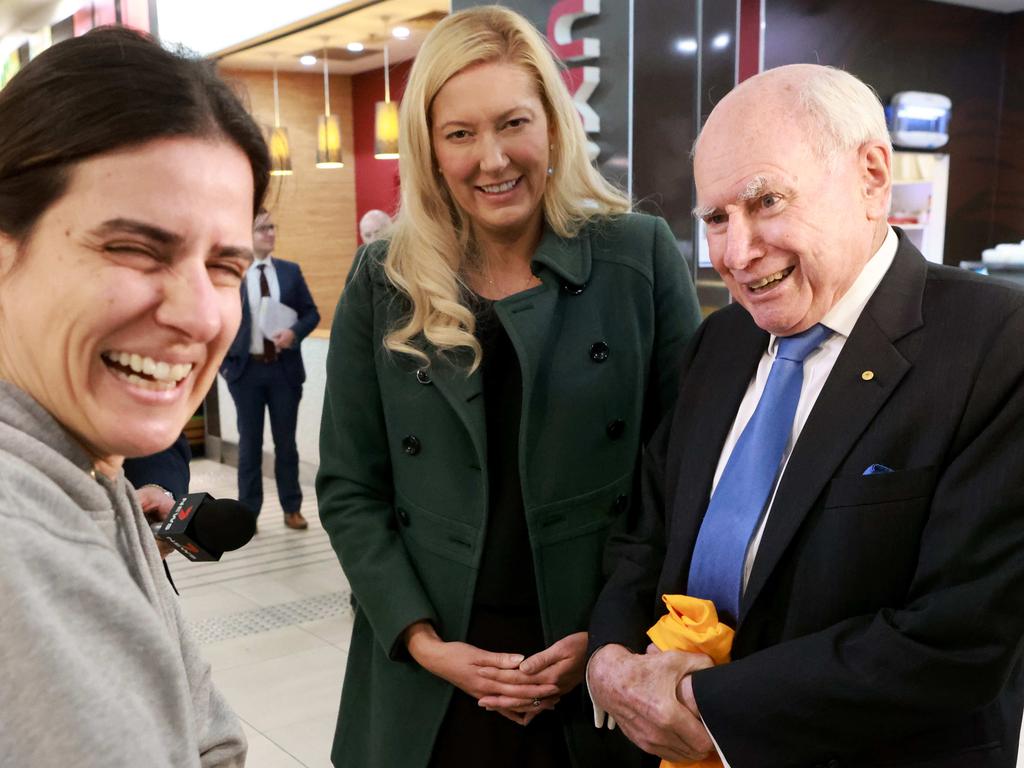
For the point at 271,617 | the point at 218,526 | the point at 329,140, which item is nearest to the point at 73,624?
the point at 218,526

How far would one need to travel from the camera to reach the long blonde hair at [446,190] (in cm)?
171

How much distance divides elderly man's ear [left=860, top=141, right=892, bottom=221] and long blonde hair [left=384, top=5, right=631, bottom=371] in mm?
566

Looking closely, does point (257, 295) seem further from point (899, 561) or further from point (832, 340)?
point (899, 561)

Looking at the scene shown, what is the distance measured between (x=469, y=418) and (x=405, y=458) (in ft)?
0.56

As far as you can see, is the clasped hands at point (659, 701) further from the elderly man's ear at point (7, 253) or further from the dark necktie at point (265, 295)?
the dark necktie at point (265, 295)

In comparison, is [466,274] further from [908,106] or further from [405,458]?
[908,106]

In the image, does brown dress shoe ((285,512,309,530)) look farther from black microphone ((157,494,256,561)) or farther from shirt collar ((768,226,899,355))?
shirt collar ((768,226,899,355))

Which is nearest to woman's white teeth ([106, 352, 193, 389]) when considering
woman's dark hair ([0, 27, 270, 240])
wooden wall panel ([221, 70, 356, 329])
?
woman's dark hair ([0, 27, 270, 240])

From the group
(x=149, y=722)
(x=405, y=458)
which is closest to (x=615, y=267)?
(x=405, y=458)

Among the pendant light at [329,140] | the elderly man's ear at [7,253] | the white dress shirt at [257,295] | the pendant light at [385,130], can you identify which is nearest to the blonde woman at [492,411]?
the elderly man's ear at [7,253]

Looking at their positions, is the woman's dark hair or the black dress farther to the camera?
the black dress

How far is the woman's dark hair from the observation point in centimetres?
74

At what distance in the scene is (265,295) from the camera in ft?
20.0

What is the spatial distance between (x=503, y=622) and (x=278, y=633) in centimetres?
304
